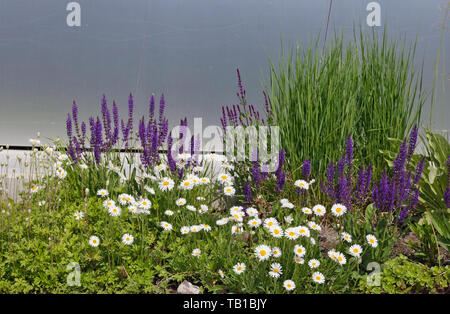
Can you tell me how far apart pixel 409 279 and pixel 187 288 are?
126cm

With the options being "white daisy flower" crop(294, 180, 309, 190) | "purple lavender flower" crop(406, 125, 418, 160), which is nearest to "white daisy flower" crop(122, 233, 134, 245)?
"white daisy flower" crop(294, 180, 309, 190)

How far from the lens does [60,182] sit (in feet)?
10.8

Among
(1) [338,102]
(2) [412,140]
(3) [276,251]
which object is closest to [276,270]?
(3) [276,251]

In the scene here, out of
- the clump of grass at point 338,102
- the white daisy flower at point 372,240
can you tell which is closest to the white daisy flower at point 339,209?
the white daisy flower at point 372,240

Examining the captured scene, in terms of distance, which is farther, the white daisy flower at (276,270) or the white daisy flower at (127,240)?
the white daisy flower at (127,240)

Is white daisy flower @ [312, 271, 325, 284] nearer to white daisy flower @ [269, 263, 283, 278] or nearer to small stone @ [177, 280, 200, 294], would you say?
white daisy flower @ [269, 263, 283, 278]

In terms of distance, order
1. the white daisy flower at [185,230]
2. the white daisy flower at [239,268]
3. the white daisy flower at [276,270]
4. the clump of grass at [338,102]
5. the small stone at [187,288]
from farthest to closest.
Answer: the clump of grass at [338,102]
the white daisy flower at [185,230]
the small stone at [187,288]
the white daisy flower at [239,268]
the white daisy flower at [276,270]

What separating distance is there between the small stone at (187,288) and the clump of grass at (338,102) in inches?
51.3

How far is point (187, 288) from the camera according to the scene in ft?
7.39

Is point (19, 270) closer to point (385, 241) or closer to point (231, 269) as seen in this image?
point (231, 269)

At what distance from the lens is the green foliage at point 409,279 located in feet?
7.09

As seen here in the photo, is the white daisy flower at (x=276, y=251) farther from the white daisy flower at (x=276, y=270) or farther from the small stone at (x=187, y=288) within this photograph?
the small stone at (x=187, y=288)

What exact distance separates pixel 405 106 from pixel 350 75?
0.58 metres
